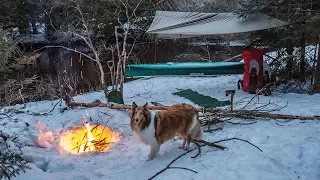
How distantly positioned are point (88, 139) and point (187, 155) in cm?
135

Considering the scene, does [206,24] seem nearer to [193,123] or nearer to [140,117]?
[193,123]

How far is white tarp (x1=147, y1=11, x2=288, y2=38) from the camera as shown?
6551 millimetres

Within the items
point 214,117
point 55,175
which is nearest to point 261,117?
point 214,117

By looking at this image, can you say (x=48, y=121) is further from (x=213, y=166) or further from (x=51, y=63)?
(x=51, y=63)

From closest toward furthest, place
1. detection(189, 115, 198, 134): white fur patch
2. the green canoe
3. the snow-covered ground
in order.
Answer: the snow-covered ground, detection(189, 115, 198, 134): white fur patch, the green canoe

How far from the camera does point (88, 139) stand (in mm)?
Answer: 4043

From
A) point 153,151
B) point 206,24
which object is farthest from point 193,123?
point 206,24

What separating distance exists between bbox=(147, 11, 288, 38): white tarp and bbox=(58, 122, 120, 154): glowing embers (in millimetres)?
3402

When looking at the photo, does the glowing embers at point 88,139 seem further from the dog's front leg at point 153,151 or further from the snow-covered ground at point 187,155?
the dog's front leg at point 153,151

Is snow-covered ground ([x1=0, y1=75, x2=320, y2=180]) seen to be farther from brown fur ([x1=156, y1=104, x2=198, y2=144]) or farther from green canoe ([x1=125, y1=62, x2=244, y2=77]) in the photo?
green canoe ([x1=125, y1=62, x2=244, y2=77])

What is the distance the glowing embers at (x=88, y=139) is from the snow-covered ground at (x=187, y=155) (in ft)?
0.39

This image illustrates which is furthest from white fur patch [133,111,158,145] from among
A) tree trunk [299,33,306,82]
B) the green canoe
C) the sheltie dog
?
tree trunk [299,33,306,82]

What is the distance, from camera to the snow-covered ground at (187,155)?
298 cm

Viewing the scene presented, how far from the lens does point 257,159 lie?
315 centimetres
